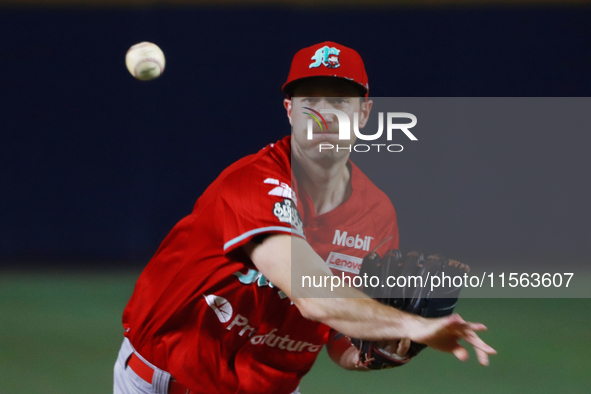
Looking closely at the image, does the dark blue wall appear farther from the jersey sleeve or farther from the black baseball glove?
the jersey sleeve

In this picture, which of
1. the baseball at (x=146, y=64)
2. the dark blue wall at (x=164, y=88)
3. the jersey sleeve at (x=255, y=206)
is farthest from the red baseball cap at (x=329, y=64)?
the dark blue wall at (x=164, y=88)

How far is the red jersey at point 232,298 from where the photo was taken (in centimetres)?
206

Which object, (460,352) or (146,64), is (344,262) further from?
(146,64)

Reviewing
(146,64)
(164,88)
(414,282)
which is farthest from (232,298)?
(164,88)

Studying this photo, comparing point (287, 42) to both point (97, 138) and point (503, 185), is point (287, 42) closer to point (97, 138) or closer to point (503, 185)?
point (97, 138)

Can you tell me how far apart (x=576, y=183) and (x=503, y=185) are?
168cm

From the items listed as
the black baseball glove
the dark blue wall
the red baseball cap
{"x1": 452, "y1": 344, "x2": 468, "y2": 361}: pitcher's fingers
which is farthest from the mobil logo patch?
the dark blue wall

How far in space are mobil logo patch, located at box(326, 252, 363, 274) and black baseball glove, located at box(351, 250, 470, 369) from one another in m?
0.11

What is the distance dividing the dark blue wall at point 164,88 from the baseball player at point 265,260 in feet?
17.7

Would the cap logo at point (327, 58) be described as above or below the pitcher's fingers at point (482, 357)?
above

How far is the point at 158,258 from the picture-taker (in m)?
2.31

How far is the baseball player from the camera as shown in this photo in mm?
1761

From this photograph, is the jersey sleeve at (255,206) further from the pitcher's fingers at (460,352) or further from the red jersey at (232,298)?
the pitcher's fingers at (460,352)

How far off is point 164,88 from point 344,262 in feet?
19.4
